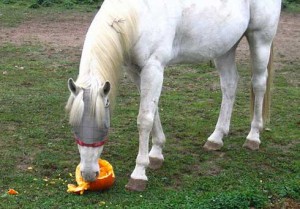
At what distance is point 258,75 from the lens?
561 cm

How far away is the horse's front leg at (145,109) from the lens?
4.40m

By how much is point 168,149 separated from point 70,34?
19.6 ft

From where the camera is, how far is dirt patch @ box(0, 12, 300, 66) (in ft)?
32.7

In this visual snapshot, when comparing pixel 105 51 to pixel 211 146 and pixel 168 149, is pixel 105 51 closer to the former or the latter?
pixel 168 149

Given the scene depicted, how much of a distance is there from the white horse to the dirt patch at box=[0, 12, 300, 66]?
3.93 meters

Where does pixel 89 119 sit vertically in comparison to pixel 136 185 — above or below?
above

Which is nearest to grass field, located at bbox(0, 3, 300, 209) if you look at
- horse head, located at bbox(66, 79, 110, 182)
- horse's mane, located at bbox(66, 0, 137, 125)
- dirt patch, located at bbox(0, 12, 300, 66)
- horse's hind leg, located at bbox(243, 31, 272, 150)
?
horse's hind leg, located at bbox(243, 31, 272, 150)

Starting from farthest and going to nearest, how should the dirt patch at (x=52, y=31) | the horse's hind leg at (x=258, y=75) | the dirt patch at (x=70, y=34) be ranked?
1. the dirt patch at (x=52, y=31)
2. the dirt patch at (x=70, y=34)
3. the horse's hind leg at (x=258, y=75)

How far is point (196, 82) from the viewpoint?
804cm

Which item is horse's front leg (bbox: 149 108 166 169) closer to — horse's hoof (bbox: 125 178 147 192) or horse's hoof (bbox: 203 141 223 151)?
horse's hoof (bbox: 125 178 147 192)

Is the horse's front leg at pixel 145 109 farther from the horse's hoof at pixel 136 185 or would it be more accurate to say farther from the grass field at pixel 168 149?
the grass field at pixel 168 149

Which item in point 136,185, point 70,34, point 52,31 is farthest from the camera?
point 52,31

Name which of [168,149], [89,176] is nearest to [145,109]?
[89,176]

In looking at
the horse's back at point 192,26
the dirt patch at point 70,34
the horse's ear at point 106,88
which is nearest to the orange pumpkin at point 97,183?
the horse's ear at point 106,88
